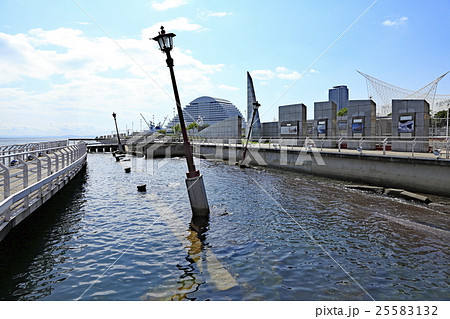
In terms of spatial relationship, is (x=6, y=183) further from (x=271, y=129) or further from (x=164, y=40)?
(x=271, y=129)

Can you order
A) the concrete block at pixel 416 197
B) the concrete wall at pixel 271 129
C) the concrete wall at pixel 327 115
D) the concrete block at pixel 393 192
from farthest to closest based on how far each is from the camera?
the concrete wall at pixel 271 129 → the concrete wall at pixel 327 115 → the concrete block at pixel 393 192 → the concrete block at pixel 416 197

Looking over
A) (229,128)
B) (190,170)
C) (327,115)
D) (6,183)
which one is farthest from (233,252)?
(229,128)

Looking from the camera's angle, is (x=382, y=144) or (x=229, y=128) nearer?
(x=382, y=144)

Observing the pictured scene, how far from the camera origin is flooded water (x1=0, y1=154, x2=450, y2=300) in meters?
6.45

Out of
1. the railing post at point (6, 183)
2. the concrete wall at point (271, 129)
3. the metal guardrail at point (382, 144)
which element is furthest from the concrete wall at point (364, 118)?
the railing post at point (6, 183)

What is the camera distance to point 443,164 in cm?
1583

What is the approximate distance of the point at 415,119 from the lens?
22516mm

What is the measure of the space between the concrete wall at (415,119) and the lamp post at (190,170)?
16454 millimetres

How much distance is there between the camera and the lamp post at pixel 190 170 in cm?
1086

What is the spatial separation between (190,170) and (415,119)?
61.6 ft

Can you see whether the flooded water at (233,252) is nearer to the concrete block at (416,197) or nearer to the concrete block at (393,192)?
the concrete block at (416,197)
